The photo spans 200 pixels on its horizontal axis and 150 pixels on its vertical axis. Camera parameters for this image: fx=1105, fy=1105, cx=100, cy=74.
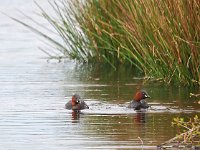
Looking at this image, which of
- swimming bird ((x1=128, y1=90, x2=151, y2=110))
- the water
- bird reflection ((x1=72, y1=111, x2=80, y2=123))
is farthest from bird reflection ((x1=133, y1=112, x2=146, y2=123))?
bird reflection ((x1=72, y1=111, x2=80, y2=123))

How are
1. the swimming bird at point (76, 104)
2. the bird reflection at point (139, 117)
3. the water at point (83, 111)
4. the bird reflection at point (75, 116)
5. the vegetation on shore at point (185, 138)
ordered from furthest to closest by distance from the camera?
the swimming bird at point (76, 104) < the bird reflection at point (75, 116) < the bird reflection at point (139, 117) < the water at point (83, 111) < the vegetation on shore at point (185, 138)

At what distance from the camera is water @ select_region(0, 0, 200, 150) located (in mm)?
12109

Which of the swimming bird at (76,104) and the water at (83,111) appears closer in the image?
the water at (83,111)

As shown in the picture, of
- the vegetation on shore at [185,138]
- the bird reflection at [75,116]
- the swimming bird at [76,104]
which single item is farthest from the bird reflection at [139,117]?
the vegetation on shore at [185,138]

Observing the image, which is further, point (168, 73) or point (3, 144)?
point (168, 73)

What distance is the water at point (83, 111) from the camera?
1211cm

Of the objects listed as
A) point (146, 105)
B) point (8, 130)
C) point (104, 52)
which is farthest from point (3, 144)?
point (104, 52)

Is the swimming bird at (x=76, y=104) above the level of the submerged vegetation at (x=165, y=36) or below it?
below

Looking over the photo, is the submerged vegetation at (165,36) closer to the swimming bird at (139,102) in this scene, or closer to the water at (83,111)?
the water at (83,111)

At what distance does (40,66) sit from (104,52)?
1595mm

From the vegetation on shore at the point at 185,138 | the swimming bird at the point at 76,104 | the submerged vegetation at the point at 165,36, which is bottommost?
the vegetation on shore at the point at 185,138

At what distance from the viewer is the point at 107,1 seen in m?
21.1

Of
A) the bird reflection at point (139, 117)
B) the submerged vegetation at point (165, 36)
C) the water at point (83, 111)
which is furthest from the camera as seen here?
the submerged vegetation at point (165, 36)

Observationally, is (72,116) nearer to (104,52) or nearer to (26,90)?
(26,90)
